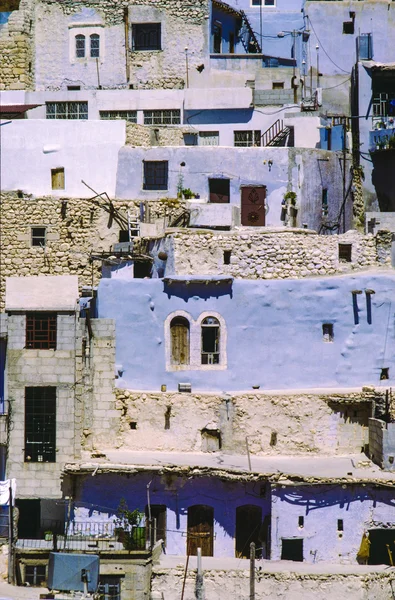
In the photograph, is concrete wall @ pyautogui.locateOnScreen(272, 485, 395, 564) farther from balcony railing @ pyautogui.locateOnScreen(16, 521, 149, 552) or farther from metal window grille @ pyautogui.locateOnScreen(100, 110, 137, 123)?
metal window grille @ pyautogui.locateOnScreen(100, 110, 137, 123)

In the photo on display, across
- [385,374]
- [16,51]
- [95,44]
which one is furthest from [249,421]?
[16,51]

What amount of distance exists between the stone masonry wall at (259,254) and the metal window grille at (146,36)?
10.3 metres

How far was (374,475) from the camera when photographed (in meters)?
41.1

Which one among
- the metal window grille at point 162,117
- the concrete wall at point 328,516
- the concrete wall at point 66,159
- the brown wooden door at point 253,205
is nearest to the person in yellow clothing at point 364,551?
the concrete wall at point 328,516

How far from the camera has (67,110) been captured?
5241 cm

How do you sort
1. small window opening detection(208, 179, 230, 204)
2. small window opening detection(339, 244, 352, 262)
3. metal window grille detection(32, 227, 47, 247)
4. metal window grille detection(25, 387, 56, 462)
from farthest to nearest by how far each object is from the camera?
small window opening detection(208, 179, 230, 204) < metal window grille detection(32, 227, 47, 247) < small window opening detection(339, 244, 352, 262) < metal window grille detection(25, 387, 56, 462)

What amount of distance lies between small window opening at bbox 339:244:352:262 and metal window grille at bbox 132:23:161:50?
38.9ft

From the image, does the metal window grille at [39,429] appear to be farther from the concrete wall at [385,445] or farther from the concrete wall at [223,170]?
the concrete wall at [223,170]

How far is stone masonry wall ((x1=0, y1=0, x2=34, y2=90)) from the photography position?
173 ft

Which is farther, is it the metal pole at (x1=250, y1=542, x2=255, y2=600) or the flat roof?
the flat roof

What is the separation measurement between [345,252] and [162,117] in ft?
32.3

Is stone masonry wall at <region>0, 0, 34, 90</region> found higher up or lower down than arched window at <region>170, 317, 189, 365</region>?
higher up

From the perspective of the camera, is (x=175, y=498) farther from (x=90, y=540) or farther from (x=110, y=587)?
(x=110, y=587)

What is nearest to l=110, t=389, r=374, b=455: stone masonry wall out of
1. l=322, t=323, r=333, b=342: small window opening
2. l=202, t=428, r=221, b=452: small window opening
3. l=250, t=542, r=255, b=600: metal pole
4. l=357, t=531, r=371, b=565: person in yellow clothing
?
l=202, t=428, r=221, b=452: small window opening
